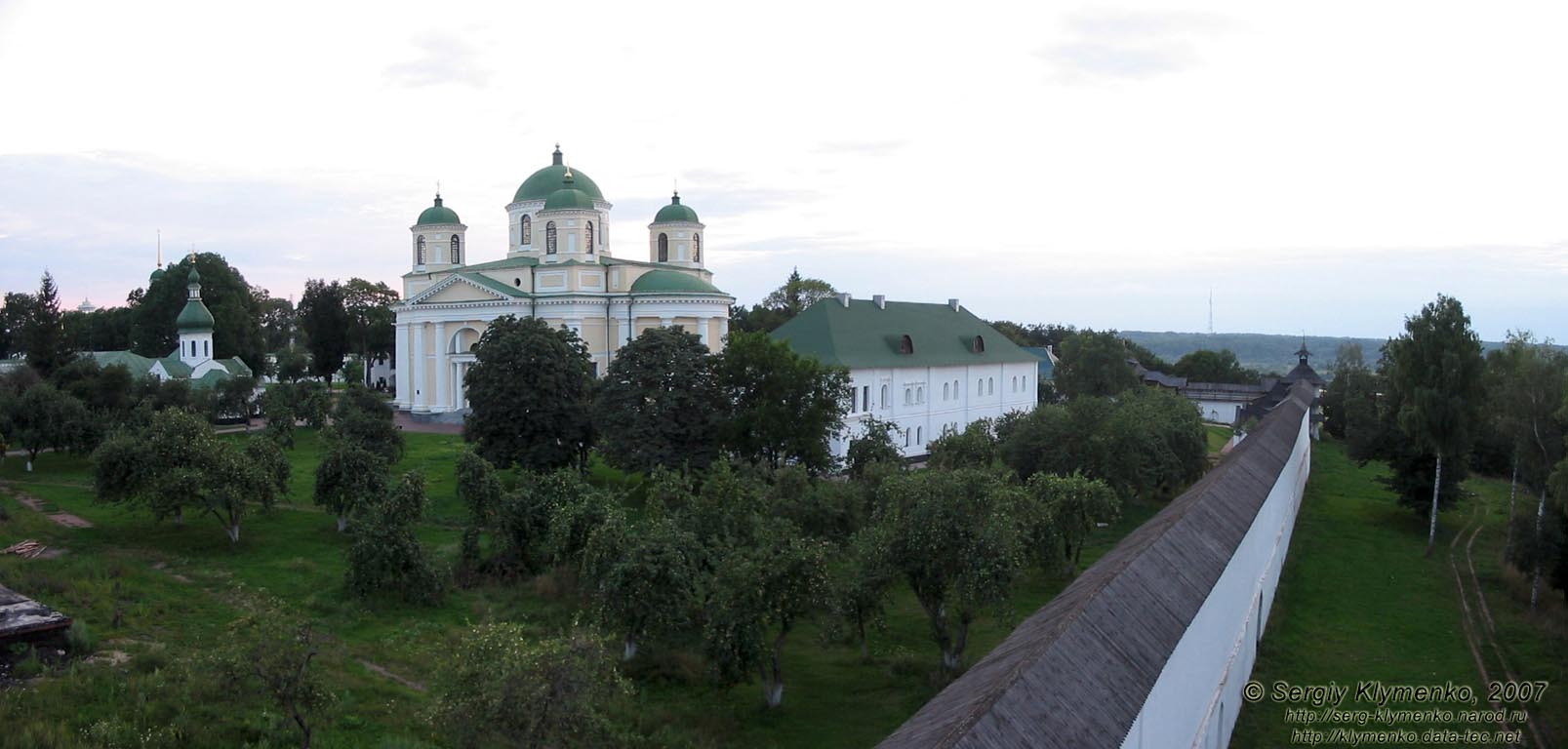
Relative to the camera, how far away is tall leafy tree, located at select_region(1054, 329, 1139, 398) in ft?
175

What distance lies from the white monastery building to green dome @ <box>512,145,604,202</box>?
17.9 m

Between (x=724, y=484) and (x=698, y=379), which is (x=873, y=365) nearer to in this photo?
(x=698, y=379)

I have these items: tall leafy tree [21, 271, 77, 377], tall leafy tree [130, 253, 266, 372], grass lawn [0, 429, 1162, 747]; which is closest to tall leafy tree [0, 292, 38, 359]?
tall leafy tree [130, 253, 266, 372]

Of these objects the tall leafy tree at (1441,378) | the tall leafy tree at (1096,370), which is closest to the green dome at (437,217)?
the tall leafy tree at (1096,370)

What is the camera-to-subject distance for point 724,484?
1959cm

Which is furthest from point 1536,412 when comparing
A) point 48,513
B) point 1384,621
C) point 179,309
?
point 179,309

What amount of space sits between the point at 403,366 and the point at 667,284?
17.1m

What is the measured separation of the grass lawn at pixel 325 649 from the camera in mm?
13430

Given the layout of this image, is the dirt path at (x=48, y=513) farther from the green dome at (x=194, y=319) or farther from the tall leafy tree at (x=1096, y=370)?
the tall leafy tree at (x=1096, y=370)

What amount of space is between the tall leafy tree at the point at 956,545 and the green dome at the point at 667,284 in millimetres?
35264

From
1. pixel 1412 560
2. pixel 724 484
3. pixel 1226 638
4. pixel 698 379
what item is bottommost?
pixel 1412 560

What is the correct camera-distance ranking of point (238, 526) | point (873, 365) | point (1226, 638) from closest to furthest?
point (1226, 638) → point (238, 526) → point (873, 365)

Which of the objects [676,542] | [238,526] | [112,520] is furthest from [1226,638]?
[112,520]

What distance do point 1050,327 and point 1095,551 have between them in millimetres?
84409
